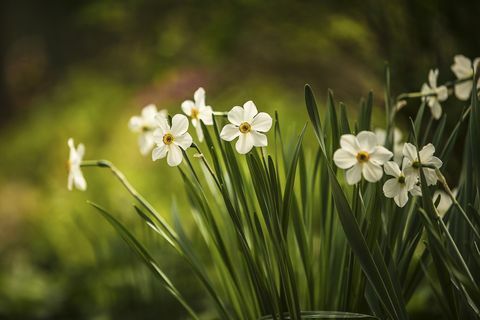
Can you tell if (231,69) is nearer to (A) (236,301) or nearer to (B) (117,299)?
(B) (117,299)

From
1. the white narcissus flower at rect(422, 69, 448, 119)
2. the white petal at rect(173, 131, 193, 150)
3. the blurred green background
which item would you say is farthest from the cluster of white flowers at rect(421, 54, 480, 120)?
the white petal at rect(173, 131, 193, 150)

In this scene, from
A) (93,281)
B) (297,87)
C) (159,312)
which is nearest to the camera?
(159,312)

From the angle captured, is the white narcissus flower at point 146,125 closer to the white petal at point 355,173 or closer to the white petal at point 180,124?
the white petal at point 180,124

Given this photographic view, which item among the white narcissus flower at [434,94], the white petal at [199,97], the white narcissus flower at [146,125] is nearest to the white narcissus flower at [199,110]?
the white petal at [199,97]

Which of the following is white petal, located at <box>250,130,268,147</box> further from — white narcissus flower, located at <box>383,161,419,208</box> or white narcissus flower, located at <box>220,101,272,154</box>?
white narcissus flower, located at <box>383,161,419,208</box>

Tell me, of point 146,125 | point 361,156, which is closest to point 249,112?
point 361,156

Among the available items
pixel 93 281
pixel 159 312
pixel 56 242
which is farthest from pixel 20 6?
pixel 159 312
